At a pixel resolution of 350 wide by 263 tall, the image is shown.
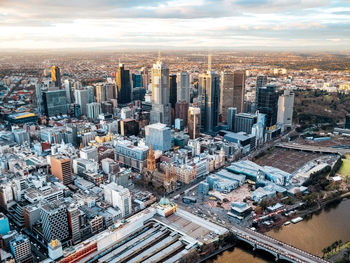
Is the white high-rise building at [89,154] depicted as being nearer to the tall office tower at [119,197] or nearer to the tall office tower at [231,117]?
the tall office tower at [119,197]

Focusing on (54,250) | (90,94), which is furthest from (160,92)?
(54,250)

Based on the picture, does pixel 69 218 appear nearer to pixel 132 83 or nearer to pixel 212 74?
pixel 212 74

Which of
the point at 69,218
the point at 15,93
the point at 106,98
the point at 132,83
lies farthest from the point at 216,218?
the point at 15,93

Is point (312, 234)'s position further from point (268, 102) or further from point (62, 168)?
point (268, 102)

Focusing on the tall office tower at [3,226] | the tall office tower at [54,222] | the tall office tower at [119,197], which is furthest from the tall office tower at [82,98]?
the tall office tower at [54,222]

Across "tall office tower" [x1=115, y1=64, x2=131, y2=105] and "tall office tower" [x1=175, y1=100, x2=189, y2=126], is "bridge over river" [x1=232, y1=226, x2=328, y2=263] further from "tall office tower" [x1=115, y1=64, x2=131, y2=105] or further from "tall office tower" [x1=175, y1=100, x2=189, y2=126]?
"tall office tower" [x1=115, y1=64, x2=131, y2=105]

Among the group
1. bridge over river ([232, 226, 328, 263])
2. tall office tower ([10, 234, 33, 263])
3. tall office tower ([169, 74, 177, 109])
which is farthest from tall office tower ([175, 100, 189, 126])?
tall office tower ([10, 234, 33, 263])
